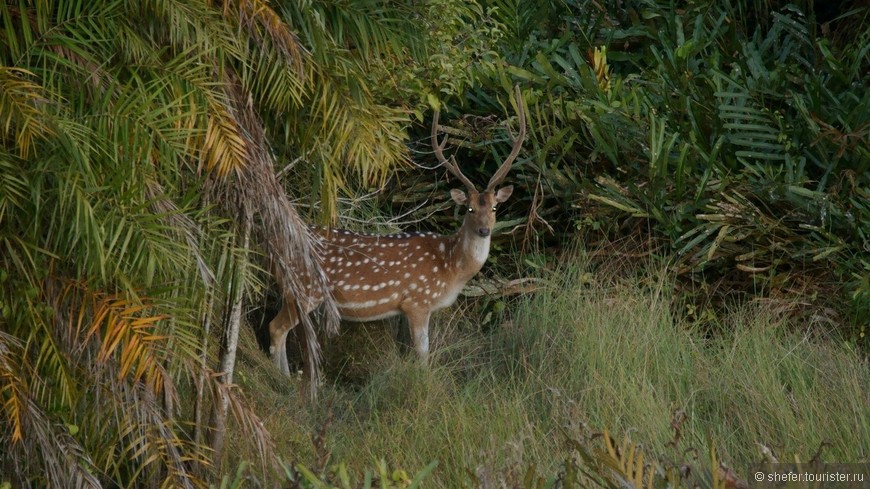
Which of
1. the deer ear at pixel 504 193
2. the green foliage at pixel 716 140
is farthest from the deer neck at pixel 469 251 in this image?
the green foliage at pixel 716 140

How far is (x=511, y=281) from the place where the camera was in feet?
27.2

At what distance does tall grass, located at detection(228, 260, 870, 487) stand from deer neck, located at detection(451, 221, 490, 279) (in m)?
0.36

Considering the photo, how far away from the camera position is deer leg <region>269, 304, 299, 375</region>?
7836 mm

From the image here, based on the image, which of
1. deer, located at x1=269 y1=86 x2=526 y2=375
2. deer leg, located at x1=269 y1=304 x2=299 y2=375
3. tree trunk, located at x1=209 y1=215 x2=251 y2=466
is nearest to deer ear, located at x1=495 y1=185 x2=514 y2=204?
deer, located at x1=269 y1=86 x2=526 y2=375

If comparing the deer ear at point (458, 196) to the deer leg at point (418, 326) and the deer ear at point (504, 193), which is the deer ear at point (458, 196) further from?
the deer leg at point (418, 326)

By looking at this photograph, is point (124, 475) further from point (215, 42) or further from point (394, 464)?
point (215, 42)

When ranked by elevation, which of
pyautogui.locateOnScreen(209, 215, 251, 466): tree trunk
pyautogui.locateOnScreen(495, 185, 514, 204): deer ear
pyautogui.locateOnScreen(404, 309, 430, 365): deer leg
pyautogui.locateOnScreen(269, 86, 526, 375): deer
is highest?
pyautogui.locateOnScreen(209, 215, 251, 466): tree trunk

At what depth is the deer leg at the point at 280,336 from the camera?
784 centimetres

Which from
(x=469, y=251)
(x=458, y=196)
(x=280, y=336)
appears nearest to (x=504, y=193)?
(x=458, y=196)

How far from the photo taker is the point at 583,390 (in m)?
6.74

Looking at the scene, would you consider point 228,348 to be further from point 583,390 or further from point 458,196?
point 458,196

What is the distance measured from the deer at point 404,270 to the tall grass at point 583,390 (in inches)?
8.3

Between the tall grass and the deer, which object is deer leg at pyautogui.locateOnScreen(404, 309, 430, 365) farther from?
the tall grass

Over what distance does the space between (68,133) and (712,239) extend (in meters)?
4.40
